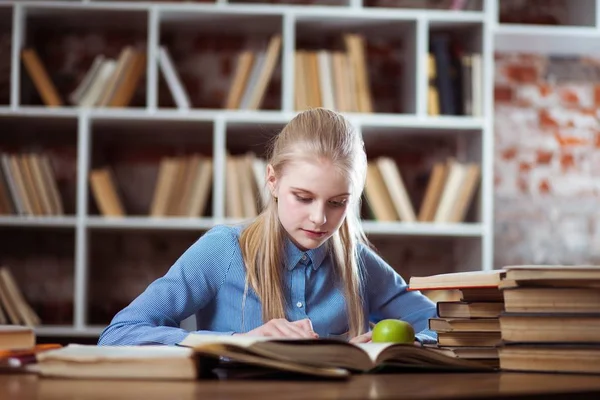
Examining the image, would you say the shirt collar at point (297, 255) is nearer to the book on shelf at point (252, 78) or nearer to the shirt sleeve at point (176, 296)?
the shirt sleeve at point (176, 296)

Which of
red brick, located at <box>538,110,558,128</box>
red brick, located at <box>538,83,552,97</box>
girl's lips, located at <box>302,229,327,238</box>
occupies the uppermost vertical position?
red brick, located at <box>538,83,552,97</box>

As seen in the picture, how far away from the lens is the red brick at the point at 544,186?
3664 mm

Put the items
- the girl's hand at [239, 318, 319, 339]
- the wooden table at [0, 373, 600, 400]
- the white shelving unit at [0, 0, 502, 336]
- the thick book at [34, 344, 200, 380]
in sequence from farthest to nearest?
the white shelving unit at [0, 0, 502, 336], the girl's hand at [239, 318, 319, 339], the thick book at [34, 344, 200, 380], the wooden table at [0, 373, 600, 400]

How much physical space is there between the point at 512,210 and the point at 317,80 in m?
1.01

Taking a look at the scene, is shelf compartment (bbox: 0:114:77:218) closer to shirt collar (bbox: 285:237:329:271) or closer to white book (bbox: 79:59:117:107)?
white book (bbox: 79:59:117:107)

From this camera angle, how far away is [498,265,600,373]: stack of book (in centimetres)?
115

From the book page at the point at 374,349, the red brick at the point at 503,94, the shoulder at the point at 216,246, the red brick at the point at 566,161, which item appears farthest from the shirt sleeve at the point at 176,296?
the red brick at the point at 566,161

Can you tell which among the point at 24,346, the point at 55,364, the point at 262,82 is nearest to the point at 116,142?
the point at 262,82

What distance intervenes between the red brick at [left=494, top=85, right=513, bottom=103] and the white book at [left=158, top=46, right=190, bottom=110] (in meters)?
1.28

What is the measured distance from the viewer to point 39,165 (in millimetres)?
3232

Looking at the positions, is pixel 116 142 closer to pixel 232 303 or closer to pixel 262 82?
pixel 262 82

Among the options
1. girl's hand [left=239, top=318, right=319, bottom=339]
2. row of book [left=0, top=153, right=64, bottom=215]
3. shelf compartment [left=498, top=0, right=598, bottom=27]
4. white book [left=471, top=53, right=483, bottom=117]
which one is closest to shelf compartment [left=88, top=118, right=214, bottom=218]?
row of book [left=0, top=153, right=64, bottom=215]

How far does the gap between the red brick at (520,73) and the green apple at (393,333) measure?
2449 millimetres

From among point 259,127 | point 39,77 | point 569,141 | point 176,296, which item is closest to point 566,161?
point 569,141
